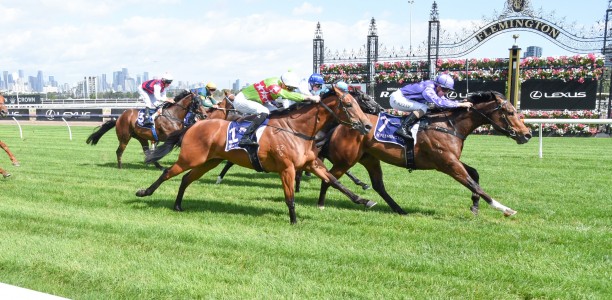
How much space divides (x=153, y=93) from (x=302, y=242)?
7.94 metres

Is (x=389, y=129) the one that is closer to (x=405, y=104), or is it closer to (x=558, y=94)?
(x=405, y=104)

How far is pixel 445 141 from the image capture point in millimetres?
7188

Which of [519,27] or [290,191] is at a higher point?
[519,27]

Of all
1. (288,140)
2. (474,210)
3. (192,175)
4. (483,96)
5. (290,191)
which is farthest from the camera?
(192,175)

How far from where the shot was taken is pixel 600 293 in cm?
409

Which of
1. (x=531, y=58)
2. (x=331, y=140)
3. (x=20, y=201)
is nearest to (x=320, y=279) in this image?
(x=331, y=140)

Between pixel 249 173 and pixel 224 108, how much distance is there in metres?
1.48

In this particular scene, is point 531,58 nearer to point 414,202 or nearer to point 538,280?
point 414,202

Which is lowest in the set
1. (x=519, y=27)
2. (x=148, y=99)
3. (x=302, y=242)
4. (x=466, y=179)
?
(x=302, y=242)

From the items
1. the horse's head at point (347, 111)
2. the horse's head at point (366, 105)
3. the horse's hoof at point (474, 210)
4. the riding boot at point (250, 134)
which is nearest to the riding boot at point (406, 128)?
the horse's head at point (366, 105)

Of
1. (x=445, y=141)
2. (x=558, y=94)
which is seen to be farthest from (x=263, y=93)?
(x=558, y=94)

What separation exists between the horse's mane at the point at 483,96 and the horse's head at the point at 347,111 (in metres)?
1.83

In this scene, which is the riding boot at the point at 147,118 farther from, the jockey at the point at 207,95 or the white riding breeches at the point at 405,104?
the white riding breeches at the point at 405,104

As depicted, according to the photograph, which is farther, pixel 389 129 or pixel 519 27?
pixel 519 27
